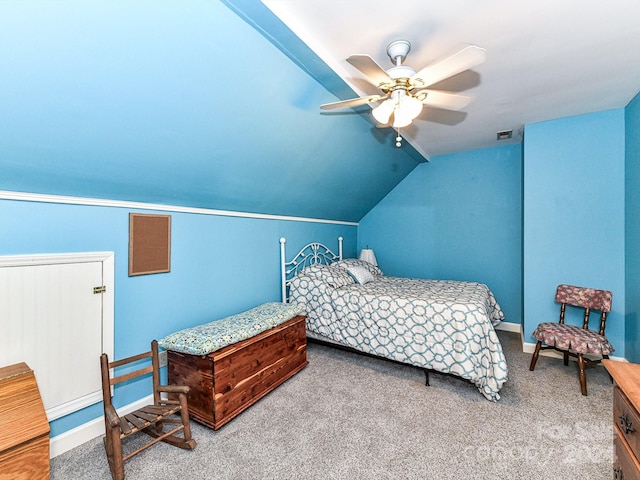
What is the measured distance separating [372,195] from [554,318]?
274 cm

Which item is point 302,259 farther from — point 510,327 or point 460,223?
point 510,327

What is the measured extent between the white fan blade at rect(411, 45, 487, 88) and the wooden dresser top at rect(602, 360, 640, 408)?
1485mm

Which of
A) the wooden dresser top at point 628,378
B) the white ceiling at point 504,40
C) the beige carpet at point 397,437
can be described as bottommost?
the beige carpet at point 397,437

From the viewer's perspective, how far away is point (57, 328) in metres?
1.78

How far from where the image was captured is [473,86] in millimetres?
2443

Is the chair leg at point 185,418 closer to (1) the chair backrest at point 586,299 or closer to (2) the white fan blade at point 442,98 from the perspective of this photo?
(2) the white fan blade at point 442,98

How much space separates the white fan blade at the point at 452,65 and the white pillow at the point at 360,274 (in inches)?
90.8

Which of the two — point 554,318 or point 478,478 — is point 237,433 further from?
point 554,318

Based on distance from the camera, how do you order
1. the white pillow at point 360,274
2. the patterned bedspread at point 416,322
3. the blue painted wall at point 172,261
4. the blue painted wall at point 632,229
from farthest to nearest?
the white pillow at point 360,274
the blue painted wall at point 632,229
the patterned bedspread at point 416,322
the blue painted wall at point 172,261

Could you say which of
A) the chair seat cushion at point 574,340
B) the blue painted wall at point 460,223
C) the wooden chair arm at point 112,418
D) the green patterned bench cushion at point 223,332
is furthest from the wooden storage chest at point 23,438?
the blue painted wall at point 460,223

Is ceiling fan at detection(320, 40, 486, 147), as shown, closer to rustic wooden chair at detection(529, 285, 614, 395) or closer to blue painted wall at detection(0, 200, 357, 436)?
blue painted wall at detection(0, 200, 357, 436)

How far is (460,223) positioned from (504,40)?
9.47 feet

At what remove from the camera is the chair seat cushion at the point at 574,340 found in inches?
94.9

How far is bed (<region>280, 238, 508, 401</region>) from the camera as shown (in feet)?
7.82
